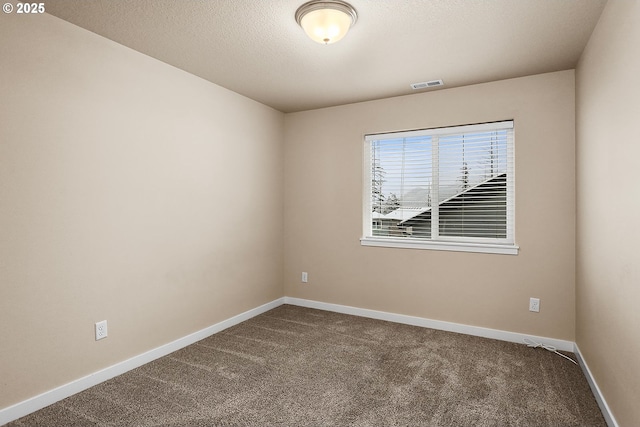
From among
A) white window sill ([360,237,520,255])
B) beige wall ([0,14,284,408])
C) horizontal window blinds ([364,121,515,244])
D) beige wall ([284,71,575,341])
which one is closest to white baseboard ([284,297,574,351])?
beige wall ([284,71,575,341])

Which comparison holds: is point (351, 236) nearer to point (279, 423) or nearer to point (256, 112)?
point (256, 112)

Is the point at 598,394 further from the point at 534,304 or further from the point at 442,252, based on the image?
the point at 442,252

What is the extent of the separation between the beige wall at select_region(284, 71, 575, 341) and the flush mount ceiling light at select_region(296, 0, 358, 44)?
1796mm

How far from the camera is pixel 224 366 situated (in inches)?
111

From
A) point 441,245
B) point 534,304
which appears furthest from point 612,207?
point 441,245

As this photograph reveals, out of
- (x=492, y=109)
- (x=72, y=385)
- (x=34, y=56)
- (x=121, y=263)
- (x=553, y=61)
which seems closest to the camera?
(x=34, y=56)

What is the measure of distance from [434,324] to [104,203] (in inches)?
126

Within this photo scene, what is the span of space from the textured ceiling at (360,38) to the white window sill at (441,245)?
1573 millimetres

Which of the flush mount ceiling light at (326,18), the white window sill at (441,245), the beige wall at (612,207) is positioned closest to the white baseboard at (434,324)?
the beige wall at (612,207)

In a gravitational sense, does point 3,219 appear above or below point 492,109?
below

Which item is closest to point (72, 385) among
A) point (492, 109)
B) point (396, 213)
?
point (396, 213)

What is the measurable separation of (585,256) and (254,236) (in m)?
3.11

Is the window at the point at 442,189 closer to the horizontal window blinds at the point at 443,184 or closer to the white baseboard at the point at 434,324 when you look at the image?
the horizontal window blinds at the point at 443,184

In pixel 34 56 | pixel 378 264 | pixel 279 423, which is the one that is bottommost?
pixel 279 423
